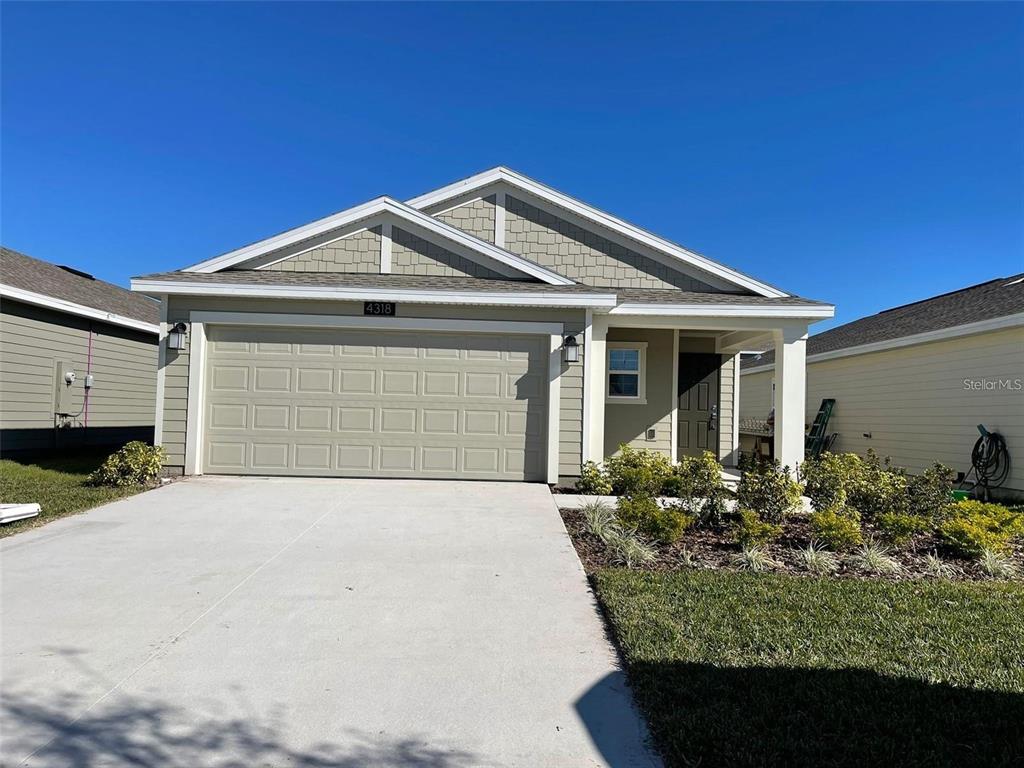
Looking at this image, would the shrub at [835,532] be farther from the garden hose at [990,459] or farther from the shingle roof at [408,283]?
the garden hose at [990,459]

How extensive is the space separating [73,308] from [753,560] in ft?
43.9

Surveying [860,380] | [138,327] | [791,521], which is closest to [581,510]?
[791,521]

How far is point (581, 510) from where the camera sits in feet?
24.4

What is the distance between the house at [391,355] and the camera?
Result: 9.16 meters

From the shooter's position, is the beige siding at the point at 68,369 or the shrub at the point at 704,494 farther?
the beige siding at the point at 68,369

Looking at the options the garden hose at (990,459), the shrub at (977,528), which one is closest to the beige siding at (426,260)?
the shrub at (977,528)

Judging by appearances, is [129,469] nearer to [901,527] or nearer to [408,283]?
[408,283]

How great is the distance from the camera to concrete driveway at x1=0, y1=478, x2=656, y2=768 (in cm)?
257

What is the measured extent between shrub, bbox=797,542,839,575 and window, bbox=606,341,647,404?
6.82 m

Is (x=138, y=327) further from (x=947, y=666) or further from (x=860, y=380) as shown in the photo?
(x=860, y=380)

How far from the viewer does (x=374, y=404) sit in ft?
30.7

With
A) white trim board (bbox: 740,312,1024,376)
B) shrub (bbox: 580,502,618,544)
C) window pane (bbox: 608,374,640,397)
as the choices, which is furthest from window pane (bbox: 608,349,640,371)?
shrub (bbox: 580,502,618,544)

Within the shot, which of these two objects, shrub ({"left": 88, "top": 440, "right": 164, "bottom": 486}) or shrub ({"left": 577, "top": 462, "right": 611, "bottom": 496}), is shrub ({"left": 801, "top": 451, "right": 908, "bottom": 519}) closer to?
shrub ({"left": 577, "top": 462, "right": 611, "bottom": 496})

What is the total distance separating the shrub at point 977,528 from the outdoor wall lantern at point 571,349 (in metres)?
4.91
